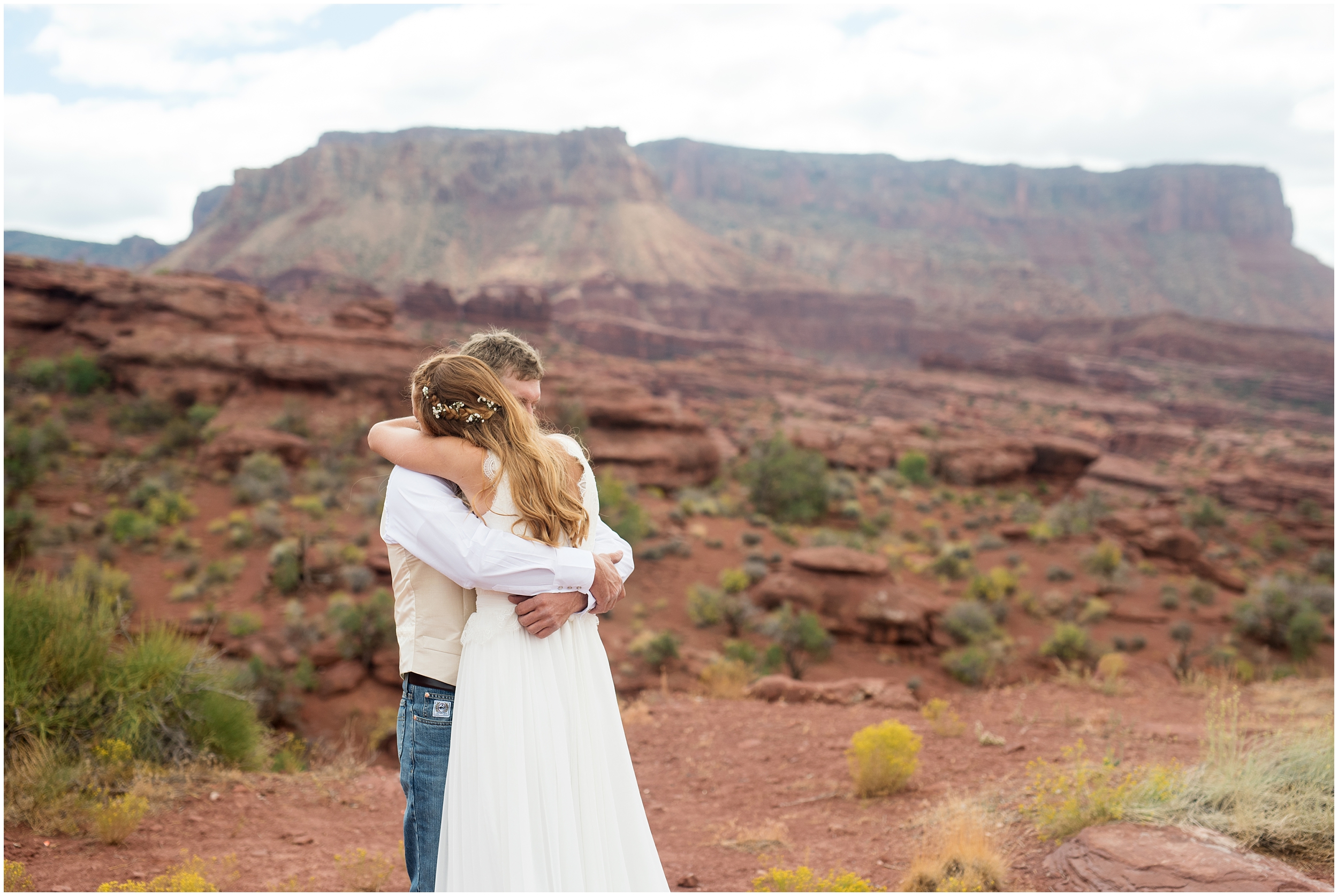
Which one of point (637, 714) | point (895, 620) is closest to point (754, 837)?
point (637, 714)

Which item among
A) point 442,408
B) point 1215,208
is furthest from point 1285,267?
point 442,408

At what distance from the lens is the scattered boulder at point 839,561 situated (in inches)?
472

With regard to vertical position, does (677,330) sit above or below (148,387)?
above

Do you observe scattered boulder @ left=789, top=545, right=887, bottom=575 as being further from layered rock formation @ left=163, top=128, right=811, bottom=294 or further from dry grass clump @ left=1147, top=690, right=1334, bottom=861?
layered rock formation @ left=163, top=128, right=811, bottom=294

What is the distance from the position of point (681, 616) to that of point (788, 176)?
478ft

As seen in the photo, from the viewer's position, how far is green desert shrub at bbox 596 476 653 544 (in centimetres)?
1475

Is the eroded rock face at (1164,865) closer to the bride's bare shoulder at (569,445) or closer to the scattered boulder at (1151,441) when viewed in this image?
the bride's bare shoulder at (569,445)

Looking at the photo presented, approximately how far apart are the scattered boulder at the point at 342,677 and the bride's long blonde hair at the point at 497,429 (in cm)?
826

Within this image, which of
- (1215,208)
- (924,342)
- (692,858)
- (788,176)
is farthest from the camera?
(788,176)

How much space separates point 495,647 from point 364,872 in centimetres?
246

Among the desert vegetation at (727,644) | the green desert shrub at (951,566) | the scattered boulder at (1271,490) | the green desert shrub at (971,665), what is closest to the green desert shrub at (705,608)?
the desert vegetation at (727,644)

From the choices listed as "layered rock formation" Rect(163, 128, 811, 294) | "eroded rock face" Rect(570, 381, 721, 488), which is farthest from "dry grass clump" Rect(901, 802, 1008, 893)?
"layered rock formation" Rect(163, 128, 811, 294)

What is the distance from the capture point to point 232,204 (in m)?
104

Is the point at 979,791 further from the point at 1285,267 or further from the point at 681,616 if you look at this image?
the point at 1285,267
